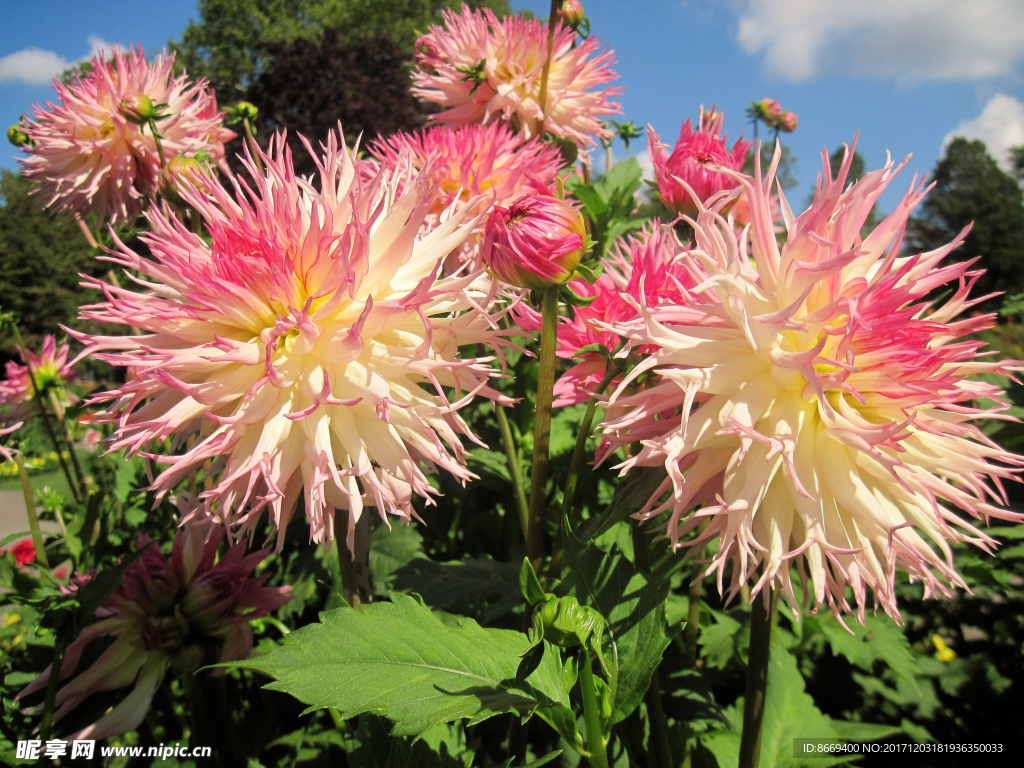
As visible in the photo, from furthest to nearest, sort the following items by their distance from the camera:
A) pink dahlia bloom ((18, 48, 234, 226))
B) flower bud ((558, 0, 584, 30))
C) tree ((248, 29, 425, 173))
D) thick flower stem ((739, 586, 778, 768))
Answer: tree ((248, 29, 425, 173)) → flower bud ((558, 0, 584, 30)) → pink dahlia bloom ((18, 48, 234, 226)) → thick flower stem ((739, 586, 778, 768))

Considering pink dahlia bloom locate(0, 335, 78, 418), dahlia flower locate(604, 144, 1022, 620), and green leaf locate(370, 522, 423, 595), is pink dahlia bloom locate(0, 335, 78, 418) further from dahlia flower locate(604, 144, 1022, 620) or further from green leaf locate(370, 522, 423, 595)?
dahlia flower locate(604, 144, 1022, 620)

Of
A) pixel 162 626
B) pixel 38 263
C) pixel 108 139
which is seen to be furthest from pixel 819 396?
→ pixel 38 263

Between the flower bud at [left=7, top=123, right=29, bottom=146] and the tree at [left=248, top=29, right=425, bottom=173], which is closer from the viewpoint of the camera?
the flower bud at [left=7, top=123, right=29, bottom=146]

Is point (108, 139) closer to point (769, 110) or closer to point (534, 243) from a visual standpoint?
point (534, 243)

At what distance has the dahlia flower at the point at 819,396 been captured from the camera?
2.78 ft

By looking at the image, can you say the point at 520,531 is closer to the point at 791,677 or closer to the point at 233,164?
the point at 791,677

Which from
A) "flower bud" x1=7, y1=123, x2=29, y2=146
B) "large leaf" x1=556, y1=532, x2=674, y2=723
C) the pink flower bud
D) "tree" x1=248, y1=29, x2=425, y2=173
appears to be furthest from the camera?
"tree" x1=248, y1=29, x2=425, y2=173

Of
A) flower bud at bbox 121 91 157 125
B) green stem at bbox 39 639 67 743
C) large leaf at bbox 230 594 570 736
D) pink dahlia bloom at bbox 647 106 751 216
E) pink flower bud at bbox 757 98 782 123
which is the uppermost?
pink flower bud at bbox 757 98 782 123

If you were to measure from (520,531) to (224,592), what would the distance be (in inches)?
35.2

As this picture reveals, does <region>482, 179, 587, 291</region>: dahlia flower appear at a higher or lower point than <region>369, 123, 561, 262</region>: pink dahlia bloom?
lower

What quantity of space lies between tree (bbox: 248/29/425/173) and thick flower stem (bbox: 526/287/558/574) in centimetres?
1319

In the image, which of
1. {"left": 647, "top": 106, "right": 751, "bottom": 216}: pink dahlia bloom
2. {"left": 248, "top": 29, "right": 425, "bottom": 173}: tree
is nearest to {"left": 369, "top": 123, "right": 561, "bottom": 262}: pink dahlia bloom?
{"left": 647, "top": 106, "right": 751, "bottom": 216}: pink dahlia bloom

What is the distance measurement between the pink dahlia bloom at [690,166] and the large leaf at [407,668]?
3.30ft

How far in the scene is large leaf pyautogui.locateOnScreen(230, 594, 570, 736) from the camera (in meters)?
0.83
